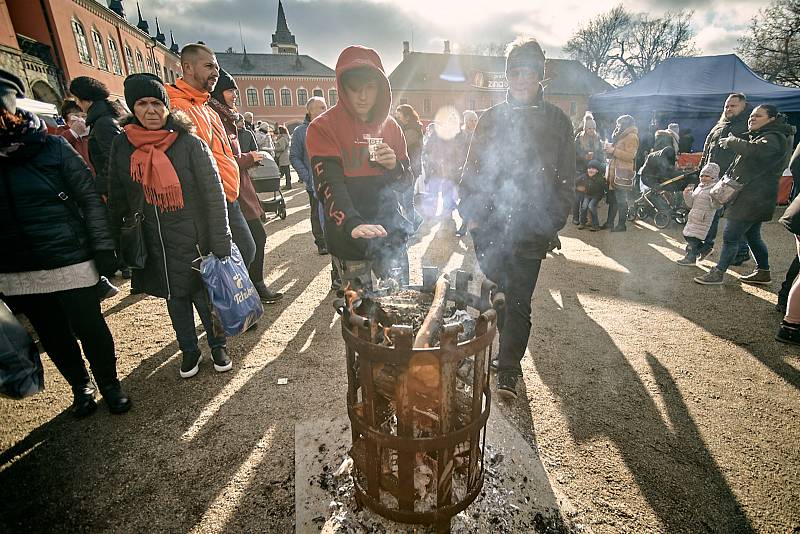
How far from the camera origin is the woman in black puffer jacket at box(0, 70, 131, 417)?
2123 mm

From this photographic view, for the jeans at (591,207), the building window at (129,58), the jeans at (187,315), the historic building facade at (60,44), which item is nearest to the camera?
the jeans at (187,315)

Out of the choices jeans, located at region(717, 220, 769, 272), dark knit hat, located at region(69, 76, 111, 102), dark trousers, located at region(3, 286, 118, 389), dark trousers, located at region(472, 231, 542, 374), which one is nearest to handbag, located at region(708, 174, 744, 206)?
jeans, located at region(717, 220, 769, 272)

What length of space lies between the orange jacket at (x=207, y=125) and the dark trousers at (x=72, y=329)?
1.33 m

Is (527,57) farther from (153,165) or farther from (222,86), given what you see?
(222,86)

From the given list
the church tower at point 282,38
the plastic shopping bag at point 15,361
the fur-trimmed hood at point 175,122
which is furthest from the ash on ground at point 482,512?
the church tower at point 282,38

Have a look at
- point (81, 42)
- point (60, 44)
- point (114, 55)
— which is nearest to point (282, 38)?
point (114, 55)

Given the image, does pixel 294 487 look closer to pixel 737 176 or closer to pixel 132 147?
pixel 132 147

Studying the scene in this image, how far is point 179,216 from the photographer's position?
2.58 meters

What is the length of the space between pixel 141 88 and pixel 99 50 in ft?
107

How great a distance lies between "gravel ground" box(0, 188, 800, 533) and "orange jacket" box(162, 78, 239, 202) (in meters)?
1.60

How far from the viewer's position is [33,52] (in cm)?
1808

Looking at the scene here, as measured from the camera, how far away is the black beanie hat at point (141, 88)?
2.31 metres

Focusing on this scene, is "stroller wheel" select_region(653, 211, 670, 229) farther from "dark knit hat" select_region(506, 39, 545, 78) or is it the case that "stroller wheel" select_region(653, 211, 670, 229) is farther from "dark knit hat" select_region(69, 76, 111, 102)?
"dark knit hat" select_region(69, 76, 111, 102)

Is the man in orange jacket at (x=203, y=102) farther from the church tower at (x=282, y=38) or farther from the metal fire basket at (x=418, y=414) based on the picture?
the church tower at (x=282, y=38)
